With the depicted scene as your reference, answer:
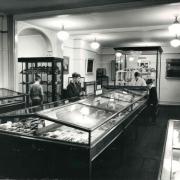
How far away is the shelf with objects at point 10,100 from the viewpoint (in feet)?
18.3

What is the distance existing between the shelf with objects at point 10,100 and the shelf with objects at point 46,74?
1.41 metres

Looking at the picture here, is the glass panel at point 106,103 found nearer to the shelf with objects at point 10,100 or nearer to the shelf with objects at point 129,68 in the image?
the shelf with objects at point 10,100

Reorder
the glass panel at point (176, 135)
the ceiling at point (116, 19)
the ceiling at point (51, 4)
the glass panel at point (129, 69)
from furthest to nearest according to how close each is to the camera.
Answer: the glass panel at point (129, 69) → the ceiling at point (116, 19) → the ceiling at point (51, 4) → the glass panel at point (176, 135)

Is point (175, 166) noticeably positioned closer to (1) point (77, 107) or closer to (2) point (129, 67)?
(1) point (77, 107)

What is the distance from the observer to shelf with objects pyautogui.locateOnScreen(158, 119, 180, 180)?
2.03m

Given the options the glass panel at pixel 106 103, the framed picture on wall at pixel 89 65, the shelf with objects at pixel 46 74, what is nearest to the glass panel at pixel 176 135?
the glass panel at pixel 106 103

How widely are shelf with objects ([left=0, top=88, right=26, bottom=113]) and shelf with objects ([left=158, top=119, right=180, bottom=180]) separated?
3790mm

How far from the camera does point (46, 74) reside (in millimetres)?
8203

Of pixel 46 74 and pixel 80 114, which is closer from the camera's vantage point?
pixel 80 114

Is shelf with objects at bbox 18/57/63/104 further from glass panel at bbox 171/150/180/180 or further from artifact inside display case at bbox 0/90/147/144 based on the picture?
glass panel at bbox 171/150/180/180

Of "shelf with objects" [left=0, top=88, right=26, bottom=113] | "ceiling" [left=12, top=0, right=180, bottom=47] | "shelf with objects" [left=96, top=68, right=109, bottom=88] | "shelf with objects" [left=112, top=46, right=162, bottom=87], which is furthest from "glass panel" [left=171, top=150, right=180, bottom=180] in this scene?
"shelf with objects" [left=96, top=68, right=109, bottom=88]

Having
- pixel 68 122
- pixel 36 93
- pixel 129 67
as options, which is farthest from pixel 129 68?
pixel 68 122

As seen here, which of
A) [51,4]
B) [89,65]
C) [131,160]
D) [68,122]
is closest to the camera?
[68,122]

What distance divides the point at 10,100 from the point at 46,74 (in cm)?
240
